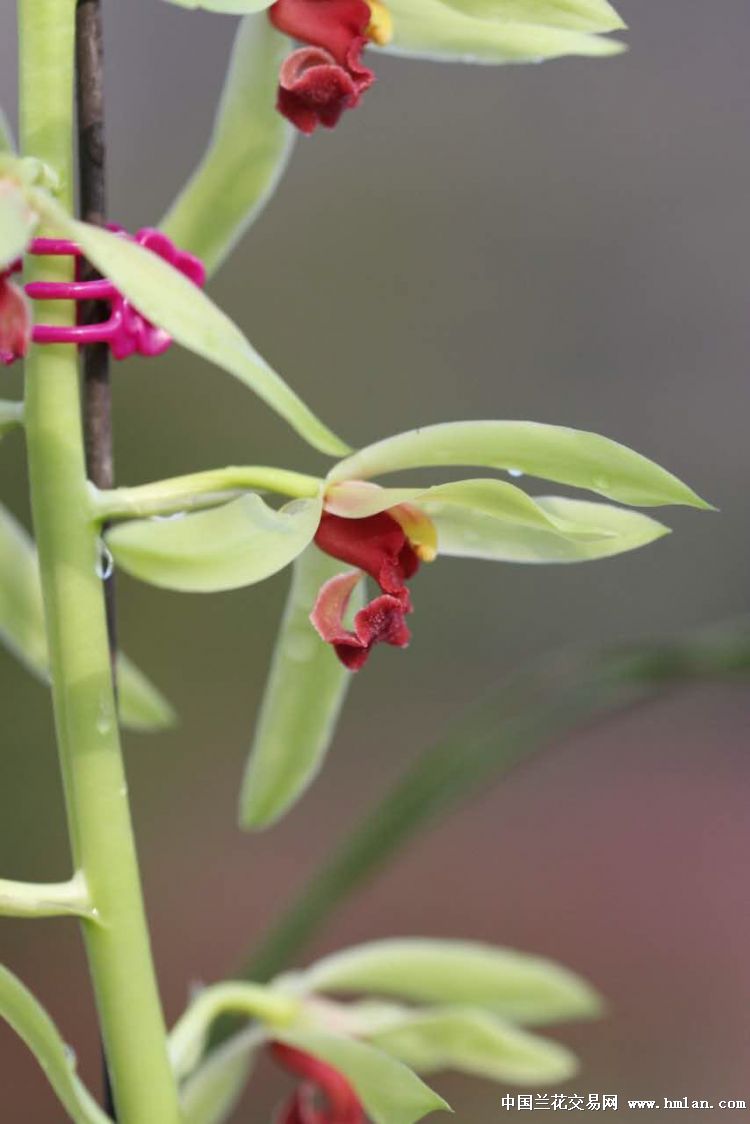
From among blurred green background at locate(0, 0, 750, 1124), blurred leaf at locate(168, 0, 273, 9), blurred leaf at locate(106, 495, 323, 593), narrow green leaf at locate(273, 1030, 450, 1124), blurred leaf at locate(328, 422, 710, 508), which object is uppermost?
blurred green background at locate(0, 0, 750, 1124)

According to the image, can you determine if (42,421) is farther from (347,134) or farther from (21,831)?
(347,134)

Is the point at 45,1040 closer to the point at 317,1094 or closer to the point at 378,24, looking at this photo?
the point at 317,1094

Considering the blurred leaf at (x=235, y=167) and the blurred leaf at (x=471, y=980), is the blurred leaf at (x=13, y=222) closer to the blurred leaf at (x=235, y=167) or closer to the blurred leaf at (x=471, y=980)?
the blurred leaf at (x=235, y=167)

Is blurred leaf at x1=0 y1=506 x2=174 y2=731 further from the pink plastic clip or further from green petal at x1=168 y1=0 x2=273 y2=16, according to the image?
green petal at x1=168 y1=0 x2=273 y2=16

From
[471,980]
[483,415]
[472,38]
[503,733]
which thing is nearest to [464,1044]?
[471,980]

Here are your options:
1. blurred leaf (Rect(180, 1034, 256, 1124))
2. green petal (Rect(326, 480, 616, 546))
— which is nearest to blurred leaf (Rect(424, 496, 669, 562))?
green petal (Rect(326, 480, 616, 546))

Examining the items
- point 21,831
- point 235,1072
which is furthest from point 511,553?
point 21,831
